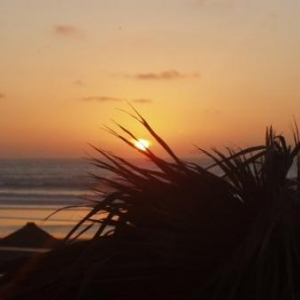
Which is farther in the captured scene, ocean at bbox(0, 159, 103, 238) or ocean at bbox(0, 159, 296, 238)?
ocean at bbox(0, 159, 103, 238)

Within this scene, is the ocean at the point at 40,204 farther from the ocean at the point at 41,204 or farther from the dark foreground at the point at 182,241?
the dark foreground at the point at 182,241

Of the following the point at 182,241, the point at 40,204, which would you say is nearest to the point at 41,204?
the point at 40,204

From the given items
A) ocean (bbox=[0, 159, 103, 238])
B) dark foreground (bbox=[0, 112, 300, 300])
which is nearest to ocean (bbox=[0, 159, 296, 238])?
ocean (bbox=[0, 159, 103, 238])

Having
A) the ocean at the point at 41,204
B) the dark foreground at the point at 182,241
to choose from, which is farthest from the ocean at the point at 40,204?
the dark foreground at the point at 182,241

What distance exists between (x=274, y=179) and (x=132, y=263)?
79 centimetres

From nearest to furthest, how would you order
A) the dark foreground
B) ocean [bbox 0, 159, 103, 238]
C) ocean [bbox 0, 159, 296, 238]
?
the dark foreground, ocean [bbox 0, 159, 296, 238], ocean [bbox 0, 159, 103, 238]

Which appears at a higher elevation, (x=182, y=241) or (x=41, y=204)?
A: (x=41, y=204)

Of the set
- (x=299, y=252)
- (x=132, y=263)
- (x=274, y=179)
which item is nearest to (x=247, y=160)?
(x=274, y=179)

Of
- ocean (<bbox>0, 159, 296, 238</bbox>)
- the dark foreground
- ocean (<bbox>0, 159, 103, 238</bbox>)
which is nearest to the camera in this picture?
the dark foreground

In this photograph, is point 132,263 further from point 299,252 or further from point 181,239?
point 299,252

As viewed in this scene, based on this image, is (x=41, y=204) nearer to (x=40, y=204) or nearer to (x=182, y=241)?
(x=40, y=204)

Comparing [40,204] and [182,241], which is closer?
[182,241]

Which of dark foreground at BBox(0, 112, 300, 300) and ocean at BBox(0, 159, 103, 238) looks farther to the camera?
ocean at BBox(0, 159, 103, 238)

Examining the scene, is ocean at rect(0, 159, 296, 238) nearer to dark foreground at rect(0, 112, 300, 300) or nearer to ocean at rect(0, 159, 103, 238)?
ocean at rect(0, 159, 103, 238)
